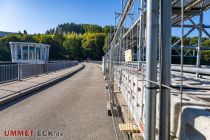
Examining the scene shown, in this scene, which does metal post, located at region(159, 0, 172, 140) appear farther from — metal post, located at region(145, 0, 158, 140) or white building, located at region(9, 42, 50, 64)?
white building, located at region(9, 42, 50, 64)

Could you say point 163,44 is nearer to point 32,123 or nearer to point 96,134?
point 96,134

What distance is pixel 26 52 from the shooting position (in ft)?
185

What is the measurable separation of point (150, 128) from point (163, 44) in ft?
2.36

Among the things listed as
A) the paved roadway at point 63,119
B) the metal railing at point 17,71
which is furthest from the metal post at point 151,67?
the metal railing at point 17,71

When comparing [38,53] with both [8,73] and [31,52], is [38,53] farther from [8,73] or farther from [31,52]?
[8,73]

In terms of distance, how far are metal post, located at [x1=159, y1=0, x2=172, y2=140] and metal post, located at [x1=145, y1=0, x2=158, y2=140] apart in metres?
0.27

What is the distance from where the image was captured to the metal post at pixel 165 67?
7.13ft

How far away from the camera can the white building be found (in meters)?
55.4

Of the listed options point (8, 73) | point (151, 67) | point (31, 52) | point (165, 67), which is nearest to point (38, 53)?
point (31, 52)

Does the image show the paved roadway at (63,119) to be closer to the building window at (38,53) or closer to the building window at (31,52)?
the building window at (31,52)

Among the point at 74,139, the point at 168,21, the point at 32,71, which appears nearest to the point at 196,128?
the point at 168,21

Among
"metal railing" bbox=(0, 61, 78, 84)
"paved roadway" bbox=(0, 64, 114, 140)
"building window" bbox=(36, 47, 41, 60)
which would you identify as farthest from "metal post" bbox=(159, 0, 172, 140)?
"building window" bbox=(36, 47, 41, 60)

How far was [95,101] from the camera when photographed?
11.9 m

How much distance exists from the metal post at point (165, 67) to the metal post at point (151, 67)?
0.27m
